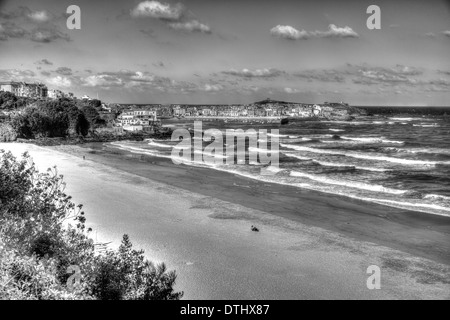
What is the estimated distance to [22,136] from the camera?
205 ft

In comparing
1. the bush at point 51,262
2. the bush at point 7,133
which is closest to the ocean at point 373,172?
the bush at point 51,262

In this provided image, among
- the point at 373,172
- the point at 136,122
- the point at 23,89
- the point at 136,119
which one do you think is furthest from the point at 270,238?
the point at 23,89

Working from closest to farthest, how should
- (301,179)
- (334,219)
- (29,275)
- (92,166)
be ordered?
(29,275) → (334,219) → (301,179) → (92,166)

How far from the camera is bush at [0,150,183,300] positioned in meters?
8.68

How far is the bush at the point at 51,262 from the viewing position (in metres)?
8.68

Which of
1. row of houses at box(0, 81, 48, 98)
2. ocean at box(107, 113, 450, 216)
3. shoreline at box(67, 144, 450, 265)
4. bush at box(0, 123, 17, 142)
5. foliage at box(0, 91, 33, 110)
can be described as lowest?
shoreline at box(67, 144, 450, 265)

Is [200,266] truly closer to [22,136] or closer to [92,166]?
[92,166]

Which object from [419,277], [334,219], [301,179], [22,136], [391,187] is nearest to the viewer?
[419,277]

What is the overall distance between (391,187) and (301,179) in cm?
619

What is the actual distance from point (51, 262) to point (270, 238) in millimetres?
9278

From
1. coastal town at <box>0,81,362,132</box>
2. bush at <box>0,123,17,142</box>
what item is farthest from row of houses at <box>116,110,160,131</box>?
bush at <box>0,123,17,142</box>

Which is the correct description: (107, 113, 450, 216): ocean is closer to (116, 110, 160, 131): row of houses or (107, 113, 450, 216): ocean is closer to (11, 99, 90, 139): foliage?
(11, 99, 90, 139): foliage

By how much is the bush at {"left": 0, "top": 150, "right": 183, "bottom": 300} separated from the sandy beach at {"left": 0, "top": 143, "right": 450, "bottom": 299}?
249cm
